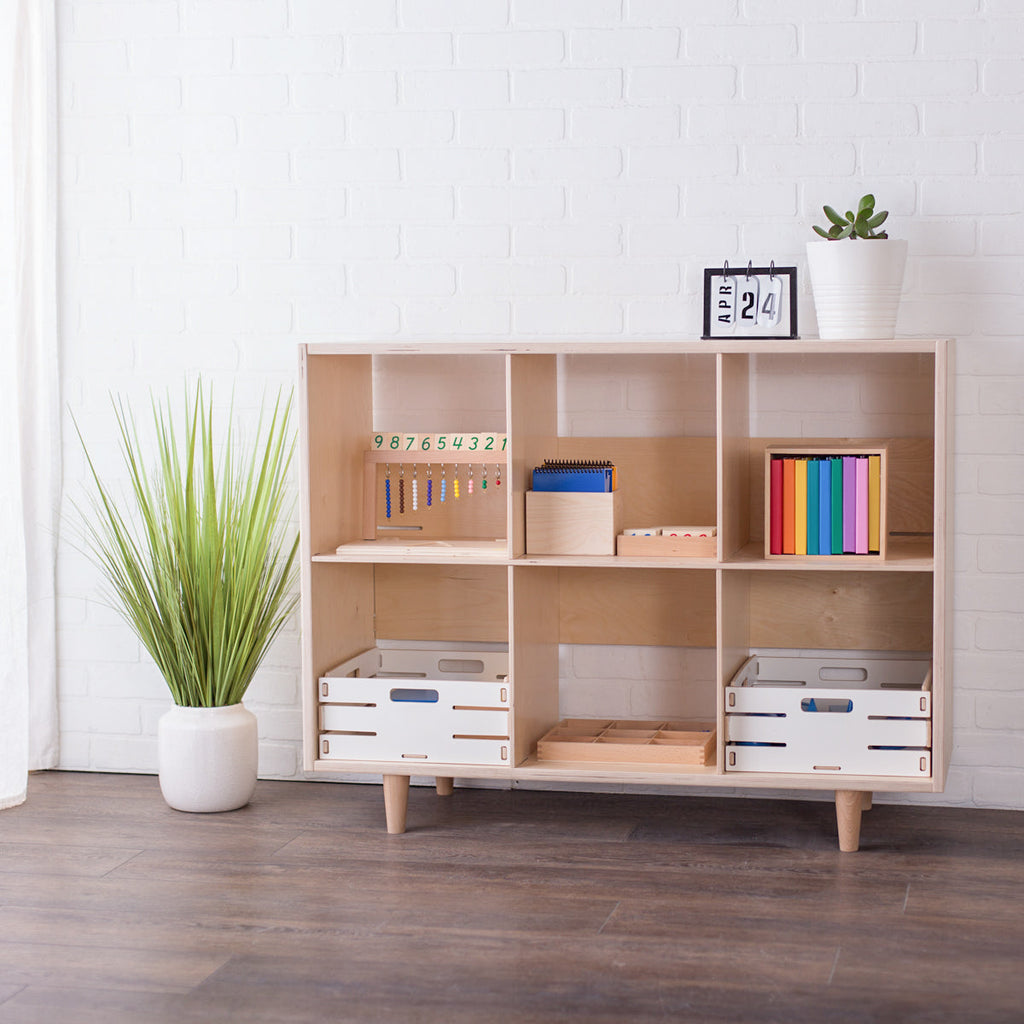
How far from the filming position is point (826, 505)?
2797mm

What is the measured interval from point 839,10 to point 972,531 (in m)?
1.16

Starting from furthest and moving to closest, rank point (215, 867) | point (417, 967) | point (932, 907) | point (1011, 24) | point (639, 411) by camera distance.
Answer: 1. point (639, 411)
2. point (1011, 24)
3. point (215, 867)
4. point (932, 907)
5. point (417, 967)

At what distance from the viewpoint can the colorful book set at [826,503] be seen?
9.12ft

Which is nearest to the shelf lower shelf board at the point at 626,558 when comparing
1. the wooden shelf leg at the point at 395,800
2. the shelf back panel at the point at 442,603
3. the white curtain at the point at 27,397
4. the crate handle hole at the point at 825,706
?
the shelf back panel at the point at 442,603

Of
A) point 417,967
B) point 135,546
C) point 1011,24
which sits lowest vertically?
point 417,967

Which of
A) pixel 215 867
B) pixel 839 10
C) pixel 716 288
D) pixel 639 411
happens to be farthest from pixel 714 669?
pixel 839 10

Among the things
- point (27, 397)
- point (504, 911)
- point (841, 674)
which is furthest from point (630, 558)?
point (27, 397)

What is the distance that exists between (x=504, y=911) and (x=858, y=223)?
1.52 meters

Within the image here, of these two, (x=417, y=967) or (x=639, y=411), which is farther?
(x=639, y=411)

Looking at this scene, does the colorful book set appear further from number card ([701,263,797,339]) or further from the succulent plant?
the succulent plant

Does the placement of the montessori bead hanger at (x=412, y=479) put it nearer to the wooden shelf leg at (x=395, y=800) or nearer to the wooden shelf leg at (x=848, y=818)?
the wooden shelf leg at (x=395, y=800)

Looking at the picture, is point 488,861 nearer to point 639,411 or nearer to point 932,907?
point 932,907

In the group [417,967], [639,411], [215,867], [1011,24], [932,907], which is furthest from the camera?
[639,411]

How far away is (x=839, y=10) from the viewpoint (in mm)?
3027
